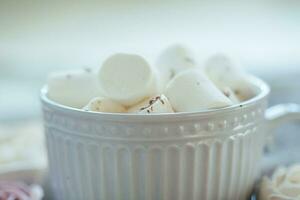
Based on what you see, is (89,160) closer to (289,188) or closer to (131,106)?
(131,106)

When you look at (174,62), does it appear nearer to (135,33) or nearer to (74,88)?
(74,88)

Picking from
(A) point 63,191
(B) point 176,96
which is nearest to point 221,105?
(B) point 176,96

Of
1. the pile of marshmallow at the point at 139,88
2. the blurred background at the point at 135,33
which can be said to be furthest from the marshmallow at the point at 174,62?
the blurred background at the point at 135,33

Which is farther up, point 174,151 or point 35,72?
point 174,151

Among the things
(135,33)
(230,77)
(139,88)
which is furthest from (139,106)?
(135,33)

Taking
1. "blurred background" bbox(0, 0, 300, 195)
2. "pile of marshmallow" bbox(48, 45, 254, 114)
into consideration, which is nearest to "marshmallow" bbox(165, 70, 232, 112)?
"pile of marshmallow" bbox(48, 45, 254, 114)

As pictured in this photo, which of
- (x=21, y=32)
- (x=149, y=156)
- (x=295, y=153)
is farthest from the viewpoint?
(x=21, y=32)

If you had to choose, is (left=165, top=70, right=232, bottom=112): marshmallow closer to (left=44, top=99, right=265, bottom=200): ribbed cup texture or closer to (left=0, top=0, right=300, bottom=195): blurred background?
(left=44, top=99, right=265, bottom=200): ribbed cup texture

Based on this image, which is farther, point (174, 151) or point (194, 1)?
point (194, 1)
